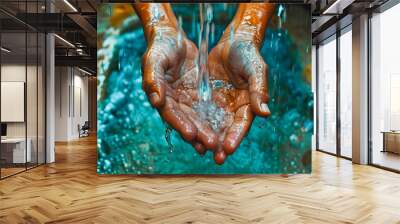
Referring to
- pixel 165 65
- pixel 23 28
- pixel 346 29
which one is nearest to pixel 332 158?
pixel 346 29

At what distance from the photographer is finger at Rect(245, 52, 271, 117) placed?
6113 millimetres

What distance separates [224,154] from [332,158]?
12.7 feet

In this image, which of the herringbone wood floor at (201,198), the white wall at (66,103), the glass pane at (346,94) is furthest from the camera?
the white wall at (66,103)

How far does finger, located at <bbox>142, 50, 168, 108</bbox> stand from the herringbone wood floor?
4.46 feet

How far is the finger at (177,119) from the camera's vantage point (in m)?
6.10

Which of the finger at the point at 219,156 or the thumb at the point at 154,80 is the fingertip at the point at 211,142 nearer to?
the finger at the point at 219,156

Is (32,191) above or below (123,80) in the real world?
below

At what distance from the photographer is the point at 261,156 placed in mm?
6227

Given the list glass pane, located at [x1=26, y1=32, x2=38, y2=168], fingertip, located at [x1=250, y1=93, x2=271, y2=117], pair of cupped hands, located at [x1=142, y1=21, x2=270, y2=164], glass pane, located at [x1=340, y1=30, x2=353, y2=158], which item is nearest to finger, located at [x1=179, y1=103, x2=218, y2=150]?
pair of cupped hands, located at [x1=142, y1=21, x2=270, y2=164]

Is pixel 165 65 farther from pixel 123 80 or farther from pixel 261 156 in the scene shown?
pixel 261 156

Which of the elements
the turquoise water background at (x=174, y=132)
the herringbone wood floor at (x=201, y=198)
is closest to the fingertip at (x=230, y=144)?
the turquoise water background at (x=174, y=132)

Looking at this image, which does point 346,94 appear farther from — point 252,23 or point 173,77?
point 173,77

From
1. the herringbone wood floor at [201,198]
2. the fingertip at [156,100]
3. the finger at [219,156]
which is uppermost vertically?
the fingertip at [156,100]

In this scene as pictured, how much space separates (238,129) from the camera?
620 cm
